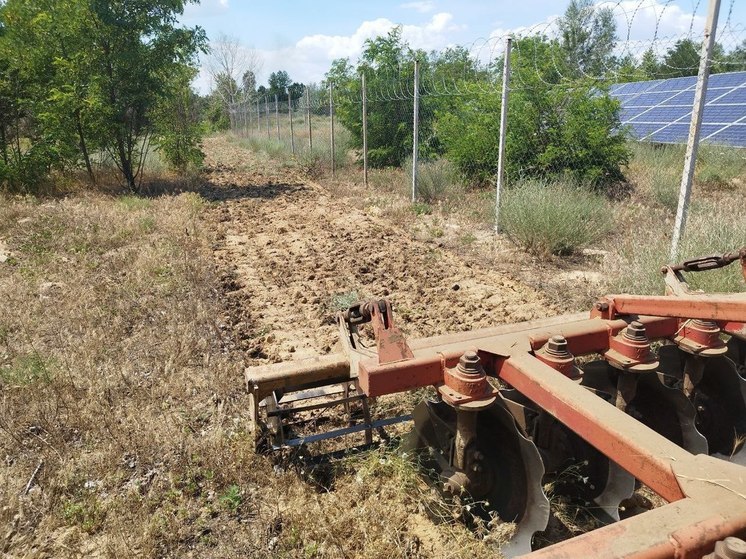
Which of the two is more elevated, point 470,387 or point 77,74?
point 77,74

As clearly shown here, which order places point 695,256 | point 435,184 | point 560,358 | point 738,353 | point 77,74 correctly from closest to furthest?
point 560,358 → point 738,353 → point 695,256 → point 435,184 → point 77,74

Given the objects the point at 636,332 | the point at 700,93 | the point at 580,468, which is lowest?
the point at 580,468

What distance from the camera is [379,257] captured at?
21.0 feet

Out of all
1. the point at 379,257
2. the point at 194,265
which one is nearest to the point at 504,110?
the point at 379,257

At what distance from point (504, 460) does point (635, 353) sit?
26.3 inches

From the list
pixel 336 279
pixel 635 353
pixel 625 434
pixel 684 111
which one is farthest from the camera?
pixel 684 111

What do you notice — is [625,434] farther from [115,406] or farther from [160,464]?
[115,406]

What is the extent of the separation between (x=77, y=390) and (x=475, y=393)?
2670 mm

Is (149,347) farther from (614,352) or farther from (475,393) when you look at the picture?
(614,352)

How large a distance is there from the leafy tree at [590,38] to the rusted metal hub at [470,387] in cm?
389

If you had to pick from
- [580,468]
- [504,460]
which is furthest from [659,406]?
[504,460]

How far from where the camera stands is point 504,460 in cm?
204

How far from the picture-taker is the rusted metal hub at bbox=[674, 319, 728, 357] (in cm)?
228

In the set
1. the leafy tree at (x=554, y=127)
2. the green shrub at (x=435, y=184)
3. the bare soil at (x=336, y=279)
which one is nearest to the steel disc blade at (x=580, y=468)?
the bare soil at (x=336, y=279)
